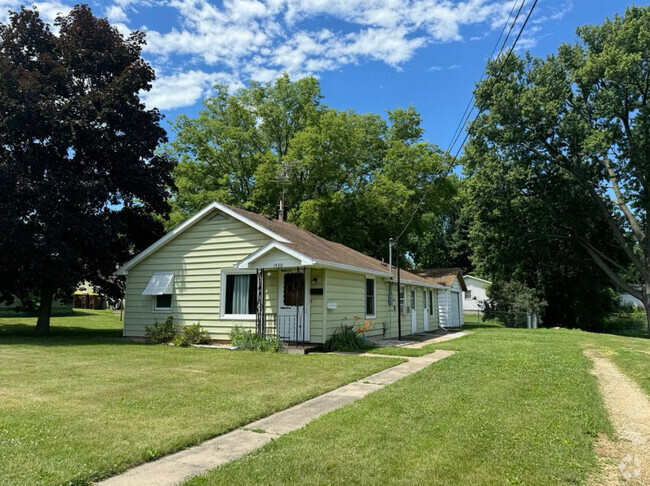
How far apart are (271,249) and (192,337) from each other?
4020 millimetres

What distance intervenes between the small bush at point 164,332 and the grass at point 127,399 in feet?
7.78

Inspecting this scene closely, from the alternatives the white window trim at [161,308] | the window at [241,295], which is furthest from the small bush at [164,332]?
the window at [241,295]

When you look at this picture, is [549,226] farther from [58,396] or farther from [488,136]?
[58,396]

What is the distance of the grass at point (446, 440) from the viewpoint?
12.4ft

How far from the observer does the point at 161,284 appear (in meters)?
14.9

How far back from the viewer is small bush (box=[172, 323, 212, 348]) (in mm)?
13812

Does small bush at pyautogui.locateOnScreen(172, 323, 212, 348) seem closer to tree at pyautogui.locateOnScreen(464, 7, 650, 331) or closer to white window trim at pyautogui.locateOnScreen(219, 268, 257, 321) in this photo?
white window trim at pyautogui.locateOnScreen(219, 268, 257, 321)

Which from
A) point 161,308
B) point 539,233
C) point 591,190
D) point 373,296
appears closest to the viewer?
point 161,308

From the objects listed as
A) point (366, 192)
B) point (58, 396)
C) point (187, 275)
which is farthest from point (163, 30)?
point (366, 192)

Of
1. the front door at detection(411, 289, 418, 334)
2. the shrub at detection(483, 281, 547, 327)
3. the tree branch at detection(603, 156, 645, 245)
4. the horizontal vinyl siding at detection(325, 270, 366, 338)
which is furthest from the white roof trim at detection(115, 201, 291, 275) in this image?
the shrub at detection(483, 281, 547, 327)

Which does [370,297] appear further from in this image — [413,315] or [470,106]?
[470,106]

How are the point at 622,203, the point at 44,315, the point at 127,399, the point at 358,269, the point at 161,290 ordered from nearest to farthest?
the point at 127,399 < the point at 358,269 < the point at 161,290 < the point at 44,315 < the point at 622,203

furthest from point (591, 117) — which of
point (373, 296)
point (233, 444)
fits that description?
point (233, 444)

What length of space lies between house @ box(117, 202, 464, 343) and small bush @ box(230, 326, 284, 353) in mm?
341
